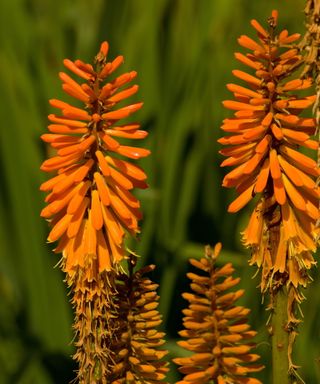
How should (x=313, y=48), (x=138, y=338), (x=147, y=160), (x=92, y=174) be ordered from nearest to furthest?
(x=313, y=48)
(x=138, y=338)
(x=92, y=174)
(x=147, y=160)

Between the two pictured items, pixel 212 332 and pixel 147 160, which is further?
pixel 147 160

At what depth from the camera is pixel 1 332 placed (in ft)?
10.3

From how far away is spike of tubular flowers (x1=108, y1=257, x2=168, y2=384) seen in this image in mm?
1167

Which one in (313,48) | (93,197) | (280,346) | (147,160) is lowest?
(147,160)

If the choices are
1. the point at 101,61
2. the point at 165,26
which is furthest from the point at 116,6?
the point at 101,61

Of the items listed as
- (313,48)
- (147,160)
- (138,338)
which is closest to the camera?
(313,48)

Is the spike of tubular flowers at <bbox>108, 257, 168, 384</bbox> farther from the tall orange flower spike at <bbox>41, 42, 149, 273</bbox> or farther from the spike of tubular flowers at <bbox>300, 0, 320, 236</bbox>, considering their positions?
the spike of tubular flowers at <bbox>300, 0, 320, 236</bbox>

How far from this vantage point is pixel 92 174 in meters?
1.28

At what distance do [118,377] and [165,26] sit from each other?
3.14m

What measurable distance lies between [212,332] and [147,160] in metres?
2.01

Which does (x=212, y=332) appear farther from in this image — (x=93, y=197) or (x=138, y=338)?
(x=93, y=197)

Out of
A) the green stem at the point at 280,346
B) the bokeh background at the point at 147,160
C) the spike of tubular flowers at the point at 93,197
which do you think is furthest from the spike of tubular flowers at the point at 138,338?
the bokeh background at the point at 147,160

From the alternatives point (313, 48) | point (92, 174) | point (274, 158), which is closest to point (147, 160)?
point (92, 174)

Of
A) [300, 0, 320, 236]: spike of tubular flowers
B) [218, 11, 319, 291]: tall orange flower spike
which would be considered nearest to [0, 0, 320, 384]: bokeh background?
[218, 11, 319, 291]: tall orange flower spike
